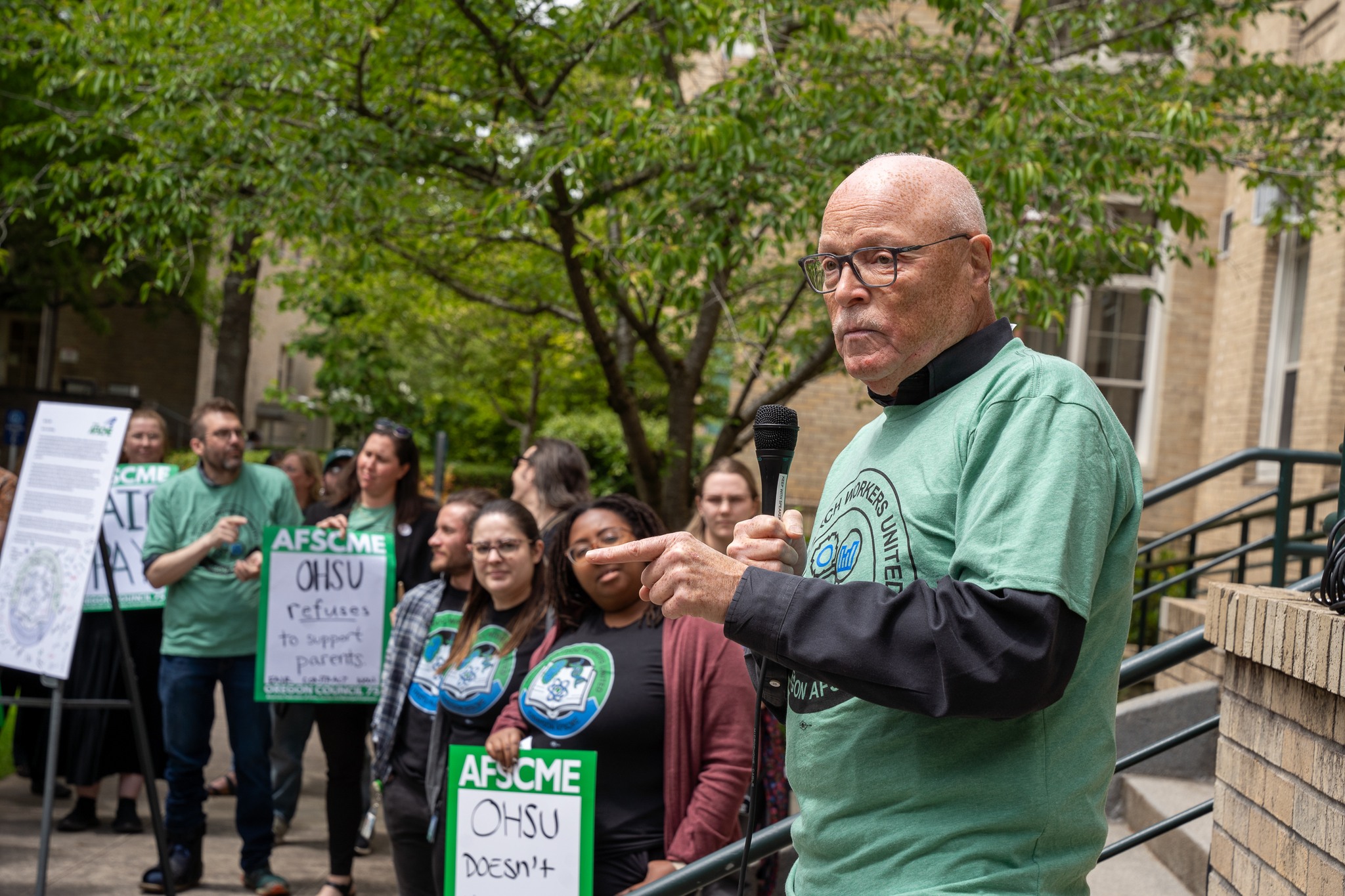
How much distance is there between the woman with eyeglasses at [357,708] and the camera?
18.4 feet

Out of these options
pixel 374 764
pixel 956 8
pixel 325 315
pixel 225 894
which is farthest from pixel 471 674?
pixel 325 315

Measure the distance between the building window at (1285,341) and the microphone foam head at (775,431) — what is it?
34.9ft

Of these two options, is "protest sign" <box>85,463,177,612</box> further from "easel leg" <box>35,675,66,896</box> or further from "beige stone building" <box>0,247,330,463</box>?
"beige stone building" <box>0,247,330,463</box>

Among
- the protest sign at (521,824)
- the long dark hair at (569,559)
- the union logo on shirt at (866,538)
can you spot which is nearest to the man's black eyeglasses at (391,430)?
the long dark hair at (569,559)

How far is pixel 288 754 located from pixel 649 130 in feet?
12.8

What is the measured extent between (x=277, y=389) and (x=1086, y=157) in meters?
11.5

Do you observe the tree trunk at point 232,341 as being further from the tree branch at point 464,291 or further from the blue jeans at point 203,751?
the blue jeans at point 203,751

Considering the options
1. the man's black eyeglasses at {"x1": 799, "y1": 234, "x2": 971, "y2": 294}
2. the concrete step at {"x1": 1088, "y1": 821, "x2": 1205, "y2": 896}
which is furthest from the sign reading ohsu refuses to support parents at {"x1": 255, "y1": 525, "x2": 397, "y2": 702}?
the man's black eyeglasses at {"x1": 799, "y1": 234, "x2": 971, "y2": 294}

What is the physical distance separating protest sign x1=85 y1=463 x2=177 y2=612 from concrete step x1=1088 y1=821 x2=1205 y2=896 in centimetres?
478

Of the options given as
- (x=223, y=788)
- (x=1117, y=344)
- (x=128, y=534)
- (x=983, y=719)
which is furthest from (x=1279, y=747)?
(x=1117, y=344)

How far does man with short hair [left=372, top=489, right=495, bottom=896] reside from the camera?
4.48 meters

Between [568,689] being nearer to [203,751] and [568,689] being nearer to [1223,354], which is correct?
[203,751]

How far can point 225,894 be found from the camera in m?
5.86

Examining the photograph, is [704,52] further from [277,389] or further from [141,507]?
[277,389]
